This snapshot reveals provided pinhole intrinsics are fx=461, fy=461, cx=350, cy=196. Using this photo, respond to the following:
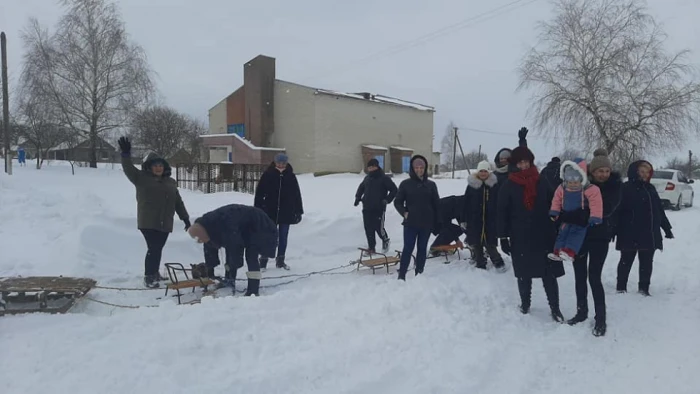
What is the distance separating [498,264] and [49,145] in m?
32.5

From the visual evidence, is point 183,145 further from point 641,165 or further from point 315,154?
point 641,165

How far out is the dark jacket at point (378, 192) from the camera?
27.1 ft

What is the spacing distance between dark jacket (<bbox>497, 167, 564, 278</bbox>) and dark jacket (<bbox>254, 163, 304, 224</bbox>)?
3740 millimetres

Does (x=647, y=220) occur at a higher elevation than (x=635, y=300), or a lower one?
higher

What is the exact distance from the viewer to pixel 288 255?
8523mm

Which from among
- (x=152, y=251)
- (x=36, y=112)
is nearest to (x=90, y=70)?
(x=36, y=112)

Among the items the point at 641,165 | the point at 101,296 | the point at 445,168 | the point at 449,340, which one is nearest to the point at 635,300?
the point at 641,165

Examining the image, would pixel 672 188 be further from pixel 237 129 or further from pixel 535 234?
pixel 237 129

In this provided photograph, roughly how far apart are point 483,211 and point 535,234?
1954 millimetres

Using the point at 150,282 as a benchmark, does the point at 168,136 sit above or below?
above

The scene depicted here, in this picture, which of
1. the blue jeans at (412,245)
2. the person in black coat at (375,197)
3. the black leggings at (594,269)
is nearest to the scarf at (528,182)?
the black leggings at (594,269)

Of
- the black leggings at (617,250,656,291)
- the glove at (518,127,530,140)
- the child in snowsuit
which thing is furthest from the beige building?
the child in snowsuit

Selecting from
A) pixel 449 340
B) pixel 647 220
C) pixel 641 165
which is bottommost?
pixel 449 340

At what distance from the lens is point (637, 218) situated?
19.2 feet
